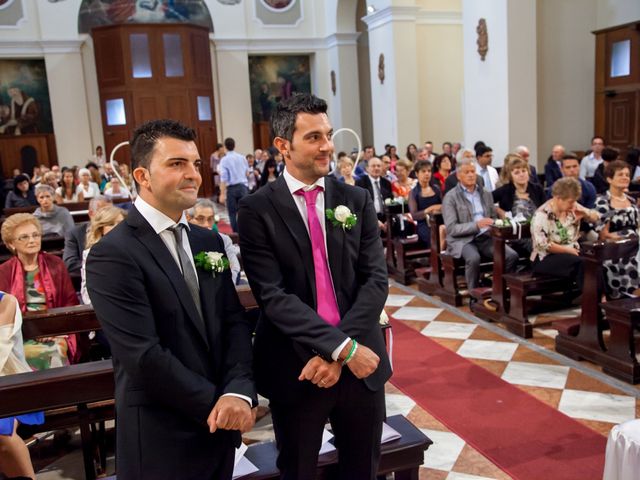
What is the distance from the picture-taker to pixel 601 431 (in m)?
3.37

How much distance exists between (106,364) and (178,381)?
77 cm

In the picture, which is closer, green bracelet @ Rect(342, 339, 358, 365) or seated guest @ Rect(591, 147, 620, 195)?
green bracelet @ Rect(342, 339, 358, 365)

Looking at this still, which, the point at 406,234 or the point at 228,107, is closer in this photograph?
→ the point at 406,234

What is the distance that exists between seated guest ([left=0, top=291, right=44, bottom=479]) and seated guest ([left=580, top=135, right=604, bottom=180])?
337 inches

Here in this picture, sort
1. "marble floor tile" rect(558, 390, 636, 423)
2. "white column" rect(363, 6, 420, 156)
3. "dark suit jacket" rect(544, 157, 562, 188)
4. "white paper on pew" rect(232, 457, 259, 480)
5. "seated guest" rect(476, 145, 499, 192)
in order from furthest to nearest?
1. "white column" rect(363, 6, 420, 156)
2. "dark suit jacket" rect(544, 157, 562, 188)
3. "seated guest" rect(476, 145, 499, 192)
4. "marble floor tile" rect(558, 390, 636, 423)
5. "white paper on pew" rect(232, 457, 259, 480)

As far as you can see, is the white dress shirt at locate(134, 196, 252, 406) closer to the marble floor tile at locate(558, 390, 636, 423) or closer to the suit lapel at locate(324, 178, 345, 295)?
the suit lapel at locate(324, 178, 345, 295)

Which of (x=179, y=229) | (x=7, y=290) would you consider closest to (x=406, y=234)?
(x=7, y=290)

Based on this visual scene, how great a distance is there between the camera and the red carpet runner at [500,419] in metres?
3.08

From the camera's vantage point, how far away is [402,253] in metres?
7.06

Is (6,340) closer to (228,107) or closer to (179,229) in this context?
(179,229)

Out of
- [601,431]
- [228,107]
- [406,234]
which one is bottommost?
[601,431]

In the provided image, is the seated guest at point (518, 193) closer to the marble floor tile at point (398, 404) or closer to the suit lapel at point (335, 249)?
the marble floor tile at point (398, 404)

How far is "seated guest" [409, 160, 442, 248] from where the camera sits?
22.7 feet

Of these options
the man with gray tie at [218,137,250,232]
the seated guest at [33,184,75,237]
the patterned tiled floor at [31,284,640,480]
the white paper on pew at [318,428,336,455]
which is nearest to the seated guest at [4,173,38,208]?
the man with gray tie at [218,137,250,232]
